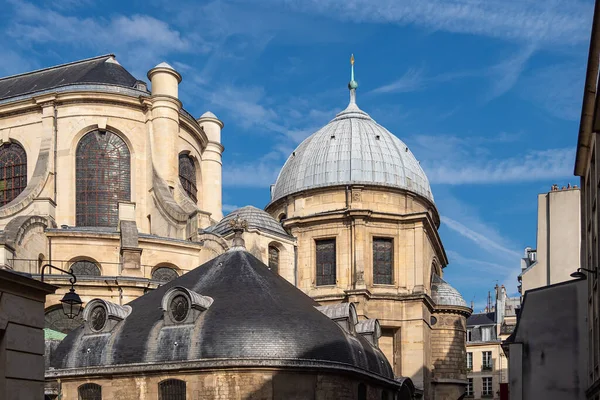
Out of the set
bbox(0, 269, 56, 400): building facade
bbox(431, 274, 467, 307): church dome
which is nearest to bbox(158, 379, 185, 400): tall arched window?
bbox(0, 269, 56, 400): building facade

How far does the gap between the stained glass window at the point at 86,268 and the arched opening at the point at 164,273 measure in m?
2.34

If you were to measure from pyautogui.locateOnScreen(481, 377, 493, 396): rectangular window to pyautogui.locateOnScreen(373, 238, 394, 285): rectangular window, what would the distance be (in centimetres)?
2568

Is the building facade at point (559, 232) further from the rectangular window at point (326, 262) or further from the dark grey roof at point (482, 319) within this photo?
the dark grey roof at point (482, 319)

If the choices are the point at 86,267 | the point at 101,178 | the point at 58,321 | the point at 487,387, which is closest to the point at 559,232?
the point at 58,321

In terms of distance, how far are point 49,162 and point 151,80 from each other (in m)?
6.40

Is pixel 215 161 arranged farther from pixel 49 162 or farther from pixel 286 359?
pixel 286 359

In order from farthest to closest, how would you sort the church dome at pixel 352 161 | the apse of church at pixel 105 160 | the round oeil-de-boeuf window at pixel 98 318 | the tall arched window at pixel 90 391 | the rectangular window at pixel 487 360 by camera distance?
the rectangular window at pixel 487 360 → the church dome at pixel 352 161 → the apse of church at pixel 105 160 → the round oeil-de-boeuf window at pixel 98 318 → the tall arched window at pixel 90 391

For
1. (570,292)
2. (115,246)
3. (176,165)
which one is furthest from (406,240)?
(570,292)

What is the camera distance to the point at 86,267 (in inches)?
1634

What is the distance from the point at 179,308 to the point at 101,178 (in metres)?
18.5

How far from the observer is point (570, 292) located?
25.0m

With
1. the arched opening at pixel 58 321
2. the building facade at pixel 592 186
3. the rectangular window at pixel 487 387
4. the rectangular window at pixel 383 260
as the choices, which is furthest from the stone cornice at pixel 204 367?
the rectangular window at pixel 487 387

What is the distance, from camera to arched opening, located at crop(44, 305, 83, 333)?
125 feet

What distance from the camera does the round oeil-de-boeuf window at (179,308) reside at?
1191 inches
